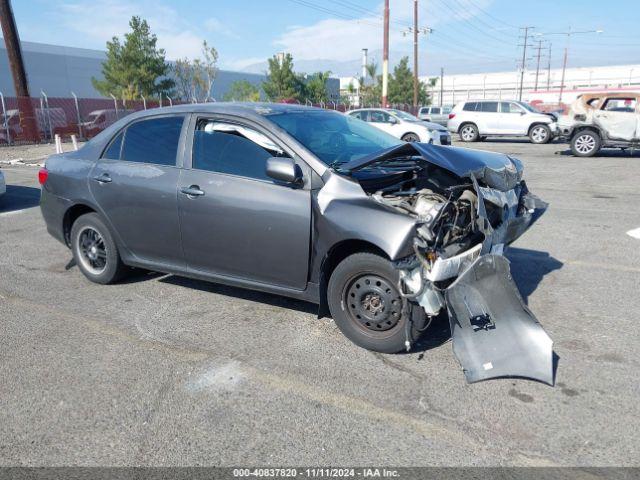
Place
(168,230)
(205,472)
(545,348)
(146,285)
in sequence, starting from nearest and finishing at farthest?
(205,472)
(545,348)
(168,230)
(146,285)

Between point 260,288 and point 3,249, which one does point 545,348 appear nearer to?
point 260,288

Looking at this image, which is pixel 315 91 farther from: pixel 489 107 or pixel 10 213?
pixel 10 213

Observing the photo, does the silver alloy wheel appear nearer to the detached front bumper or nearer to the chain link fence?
the detached front bumper

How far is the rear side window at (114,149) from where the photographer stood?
5012 mm

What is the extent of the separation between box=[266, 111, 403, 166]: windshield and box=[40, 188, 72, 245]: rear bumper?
8.09 feet

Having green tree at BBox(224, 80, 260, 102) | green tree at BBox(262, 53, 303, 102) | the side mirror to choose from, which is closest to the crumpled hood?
the side mirror

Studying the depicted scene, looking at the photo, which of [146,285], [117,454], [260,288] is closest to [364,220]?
[260,288]

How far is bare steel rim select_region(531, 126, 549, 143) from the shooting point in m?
22.8

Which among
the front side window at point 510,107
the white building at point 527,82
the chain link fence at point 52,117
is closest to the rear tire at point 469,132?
the front side window at point 510,107

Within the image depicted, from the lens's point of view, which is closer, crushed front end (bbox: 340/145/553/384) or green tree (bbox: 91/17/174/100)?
crushed front end (bbox: 340/145/553/384)

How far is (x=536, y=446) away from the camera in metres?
2.74

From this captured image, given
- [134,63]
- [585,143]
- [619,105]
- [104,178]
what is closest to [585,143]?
[585,143]

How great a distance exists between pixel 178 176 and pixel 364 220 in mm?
1743

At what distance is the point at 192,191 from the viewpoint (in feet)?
14.2
